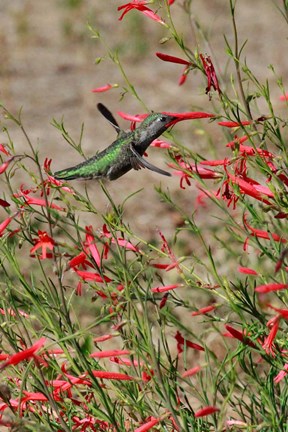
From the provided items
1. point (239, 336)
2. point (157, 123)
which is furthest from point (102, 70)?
point (239, 336)

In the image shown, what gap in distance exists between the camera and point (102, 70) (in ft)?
30.3

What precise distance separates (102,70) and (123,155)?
6.41 meters

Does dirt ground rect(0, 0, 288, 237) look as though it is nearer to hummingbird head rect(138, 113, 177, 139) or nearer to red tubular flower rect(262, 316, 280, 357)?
hummingbird head rect(138, 113, 177, 139)

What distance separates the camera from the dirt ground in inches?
279

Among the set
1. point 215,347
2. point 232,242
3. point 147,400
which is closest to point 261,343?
point 147,400

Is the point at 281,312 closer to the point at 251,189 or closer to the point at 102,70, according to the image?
the point at 251,189

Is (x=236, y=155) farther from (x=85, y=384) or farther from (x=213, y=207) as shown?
(x=213, y=207)

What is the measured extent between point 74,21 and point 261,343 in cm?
792

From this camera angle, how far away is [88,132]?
7.79 m

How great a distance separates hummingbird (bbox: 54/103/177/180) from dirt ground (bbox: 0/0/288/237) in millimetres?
3226

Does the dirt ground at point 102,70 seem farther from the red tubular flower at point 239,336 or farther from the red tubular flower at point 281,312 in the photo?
the red tubular flower at point 281,312

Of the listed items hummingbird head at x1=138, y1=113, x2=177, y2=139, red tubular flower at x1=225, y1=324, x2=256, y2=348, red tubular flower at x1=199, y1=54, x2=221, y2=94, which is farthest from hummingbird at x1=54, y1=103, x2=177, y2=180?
red tubular flower at x1=225, y1=324, x2=256, y2=348

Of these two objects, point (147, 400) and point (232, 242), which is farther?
point (232, 242)

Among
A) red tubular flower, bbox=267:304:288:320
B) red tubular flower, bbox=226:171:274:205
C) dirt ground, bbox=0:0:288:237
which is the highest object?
red tubular flower, bbox=226:171:274:205
